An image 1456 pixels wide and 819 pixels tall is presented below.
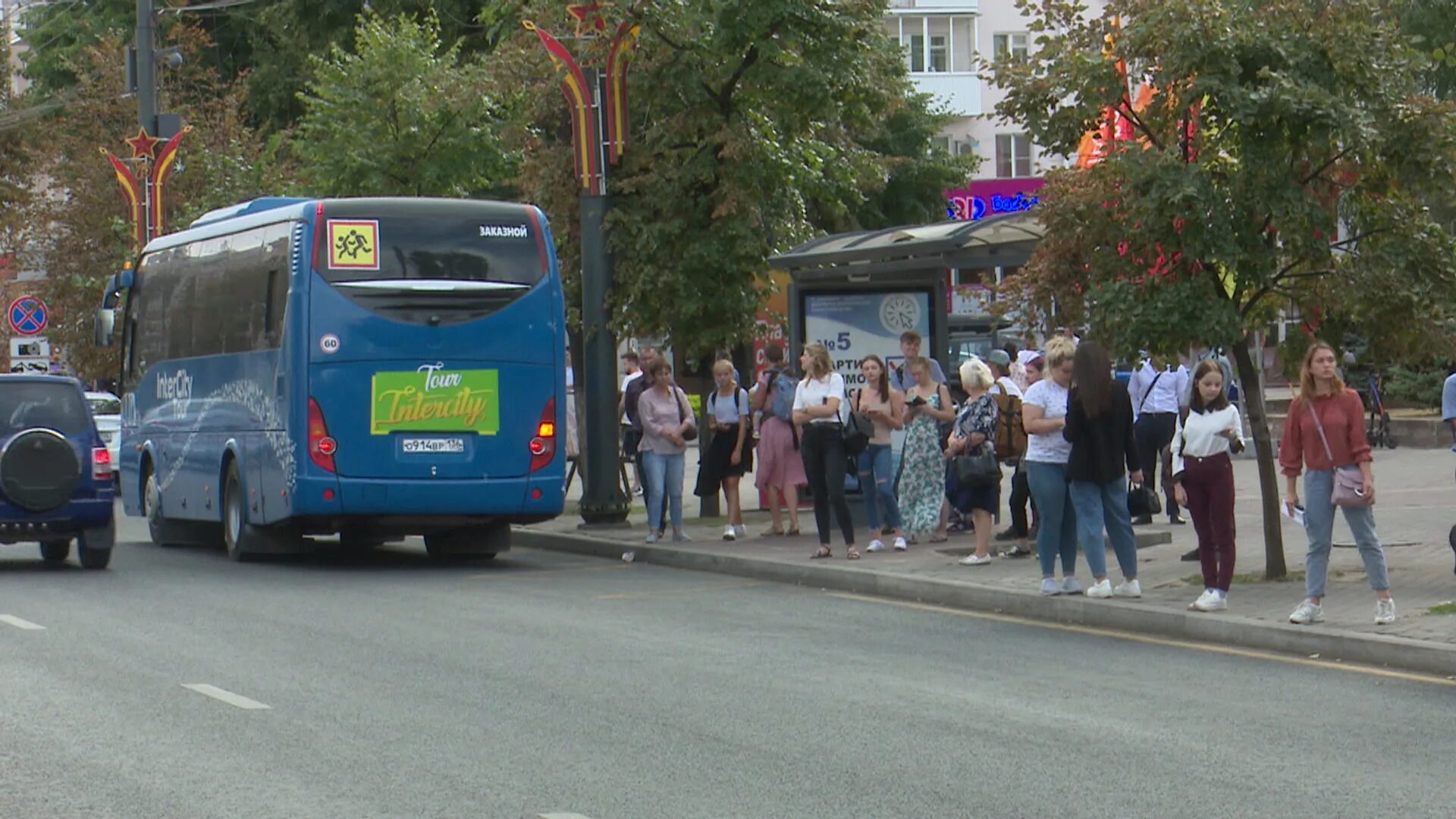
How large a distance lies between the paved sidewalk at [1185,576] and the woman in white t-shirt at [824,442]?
36 cm

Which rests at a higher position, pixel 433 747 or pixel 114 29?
pixel 114 29

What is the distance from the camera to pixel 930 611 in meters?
14.7

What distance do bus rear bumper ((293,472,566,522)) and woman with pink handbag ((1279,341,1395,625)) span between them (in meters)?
8.00

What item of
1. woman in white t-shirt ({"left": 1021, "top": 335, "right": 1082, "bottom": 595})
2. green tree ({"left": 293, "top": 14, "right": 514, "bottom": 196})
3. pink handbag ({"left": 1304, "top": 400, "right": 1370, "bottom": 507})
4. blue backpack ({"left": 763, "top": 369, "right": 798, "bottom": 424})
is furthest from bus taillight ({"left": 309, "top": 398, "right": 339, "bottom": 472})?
green tree ({"left": 293, "top": 14, "right": 514, "bottom": 196})

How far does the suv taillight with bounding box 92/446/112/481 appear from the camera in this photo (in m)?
18.1

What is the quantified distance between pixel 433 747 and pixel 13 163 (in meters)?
41.3

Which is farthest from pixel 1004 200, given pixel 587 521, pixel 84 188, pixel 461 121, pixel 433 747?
pixel 433 747

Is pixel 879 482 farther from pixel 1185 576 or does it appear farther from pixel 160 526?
pixel 160 526

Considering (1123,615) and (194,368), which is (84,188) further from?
(1123,615)

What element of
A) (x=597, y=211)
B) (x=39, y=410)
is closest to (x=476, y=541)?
(x=597, y=211)

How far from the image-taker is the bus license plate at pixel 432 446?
60.7ft

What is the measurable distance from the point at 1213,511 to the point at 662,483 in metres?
7.28

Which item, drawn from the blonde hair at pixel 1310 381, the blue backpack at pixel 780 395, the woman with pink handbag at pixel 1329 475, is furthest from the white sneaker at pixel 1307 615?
the blue backpack at pixel 780 395

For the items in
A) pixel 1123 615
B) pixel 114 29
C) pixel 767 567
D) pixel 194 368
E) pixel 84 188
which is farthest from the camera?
pixel 114 29
